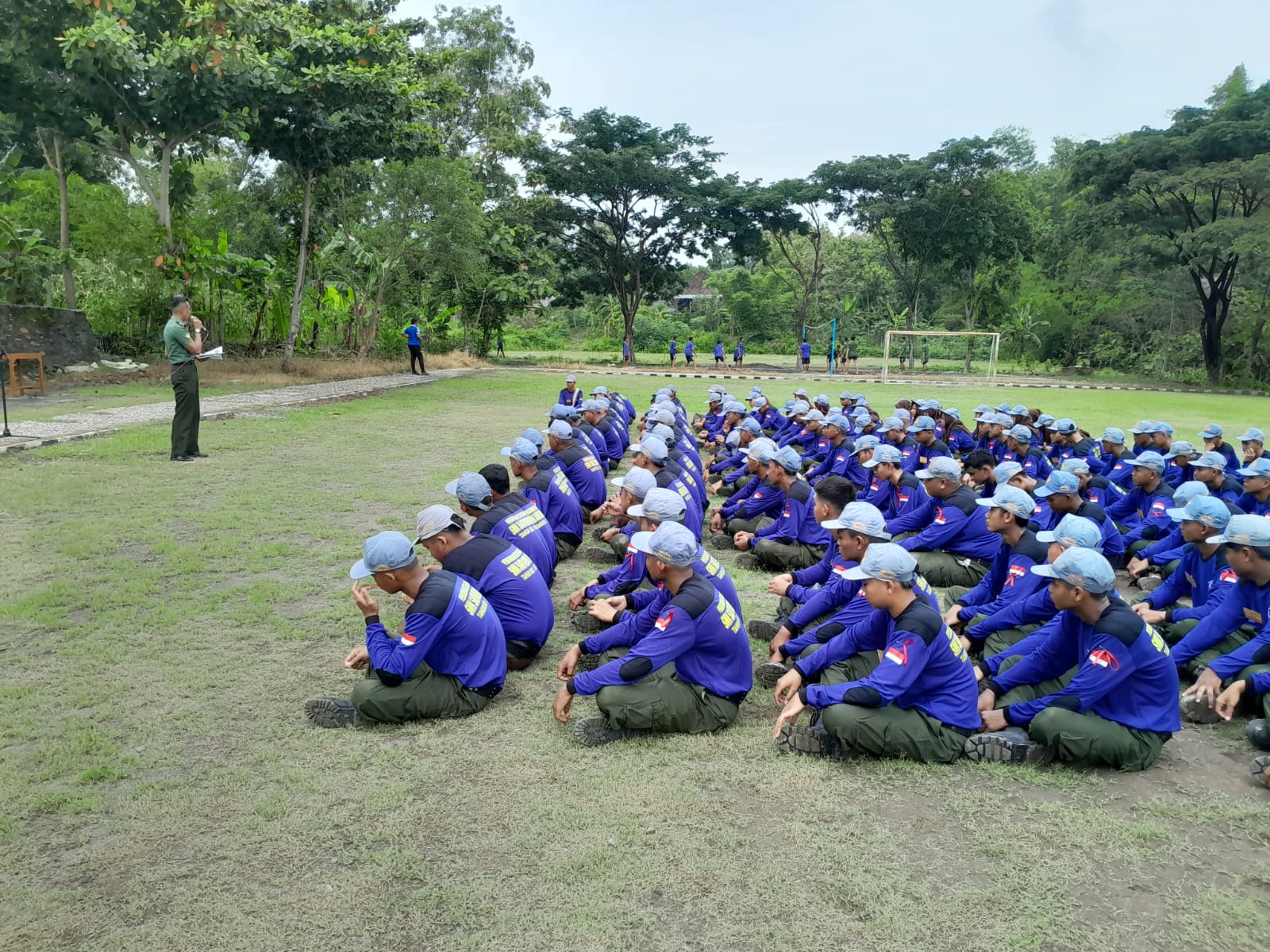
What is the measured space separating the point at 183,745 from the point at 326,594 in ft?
7.91

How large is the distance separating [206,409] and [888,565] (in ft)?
49.2

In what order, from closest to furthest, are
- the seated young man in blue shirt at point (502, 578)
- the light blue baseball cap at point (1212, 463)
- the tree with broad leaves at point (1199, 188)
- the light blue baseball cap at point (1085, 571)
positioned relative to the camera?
the light blue baseball cap at point (1085, 571)
the seated young man in blue shirt at point (502, 578)
the light blue baseball cap at point (1212, 463)
the tree with broad leaves at point (1199, 188)

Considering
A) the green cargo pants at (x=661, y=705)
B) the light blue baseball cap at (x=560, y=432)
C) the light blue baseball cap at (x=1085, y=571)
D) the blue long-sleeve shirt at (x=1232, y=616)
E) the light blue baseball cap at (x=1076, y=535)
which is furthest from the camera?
the light blue baseball cap at (x=560, y=432)

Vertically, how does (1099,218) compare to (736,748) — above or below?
above

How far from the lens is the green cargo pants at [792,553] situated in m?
7.58

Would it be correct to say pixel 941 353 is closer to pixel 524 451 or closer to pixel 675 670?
pixel 524 451

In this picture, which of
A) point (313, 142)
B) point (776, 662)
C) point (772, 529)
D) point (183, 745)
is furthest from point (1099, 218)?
point (183, 745)

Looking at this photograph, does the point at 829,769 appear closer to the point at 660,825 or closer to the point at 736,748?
the point at 736,748

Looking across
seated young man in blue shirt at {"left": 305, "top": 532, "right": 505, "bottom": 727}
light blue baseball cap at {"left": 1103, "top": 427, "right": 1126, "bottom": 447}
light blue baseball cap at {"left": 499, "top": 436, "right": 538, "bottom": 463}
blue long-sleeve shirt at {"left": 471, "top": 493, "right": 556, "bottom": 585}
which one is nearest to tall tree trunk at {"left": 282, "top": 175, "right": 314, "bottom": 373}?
light blue baseball cap at {"left": 499, "top": 436, "right": 538, "bottom": 463}

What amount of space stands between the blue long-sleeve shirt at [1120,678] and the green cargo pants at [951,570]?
9.77ft

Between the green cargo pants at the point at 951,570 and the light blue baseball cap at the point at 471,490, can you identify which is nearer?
the light blue baseball cap at the point at 471,490

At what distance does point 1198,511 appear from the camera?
561cm

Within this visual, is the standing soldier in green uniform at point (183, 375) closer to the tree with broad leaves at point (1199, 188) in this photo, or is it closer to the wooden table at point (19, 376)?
the wooden table at point (19, 376)

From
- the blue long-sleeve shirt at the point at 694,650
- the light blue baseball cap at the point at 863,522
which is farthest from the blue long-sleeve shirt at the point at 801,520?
the blue long-sleeve shirt at the point at 694,650
